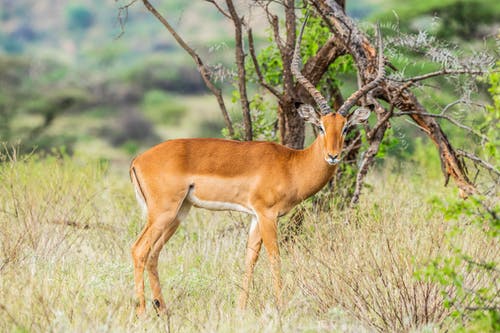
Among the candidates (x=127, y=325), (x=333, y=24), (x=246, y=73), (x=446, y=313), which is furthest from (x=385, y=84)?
(x=127, y=325)

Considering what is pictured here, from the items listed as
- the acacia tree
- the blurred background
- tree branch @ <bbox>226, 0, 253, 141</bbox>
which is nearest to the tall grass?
the acacia tree

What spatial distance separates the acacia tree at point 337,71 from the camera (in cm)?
652

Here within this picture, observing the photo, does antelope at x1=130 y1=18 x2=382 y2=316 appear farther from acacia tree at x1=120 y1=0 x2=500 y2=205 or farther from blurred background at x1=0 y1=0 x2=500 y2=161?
blurred background at x1=0 y1=0 x2=500 y2=161

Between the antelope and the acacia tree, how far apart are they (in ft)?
1.34

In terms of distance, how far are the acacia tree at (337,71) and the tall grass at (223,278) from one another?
57cm

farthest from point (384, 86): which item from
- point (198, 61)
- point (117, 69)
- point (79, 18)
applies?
point (79, 18)

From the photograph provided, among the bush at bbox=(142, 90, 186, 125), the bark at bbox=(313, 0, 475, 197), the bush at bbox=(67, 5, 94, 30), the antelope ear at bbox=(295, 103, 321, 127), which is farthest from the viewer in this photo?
the bush at bbox=(67, 5, 94, 30)

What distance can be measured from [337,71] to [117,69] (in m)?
45.1

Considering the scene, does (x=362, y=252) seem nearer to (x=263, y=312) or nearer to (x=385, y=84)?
(x=263, y=312)

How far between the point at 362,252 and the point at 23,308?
204 cm

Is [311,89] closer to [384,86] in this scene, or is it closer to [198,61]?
[384,86]

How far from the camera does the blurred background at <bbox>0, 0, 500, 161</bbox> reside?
21.0m

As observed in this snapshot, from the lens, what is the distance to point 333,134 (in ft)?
19.9

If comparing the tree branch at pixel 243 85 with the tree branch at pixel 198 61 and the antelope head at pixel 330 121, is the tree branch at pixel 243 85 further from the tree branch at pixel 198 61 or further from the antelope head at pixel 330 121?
the antelope head at pixel 330 121
